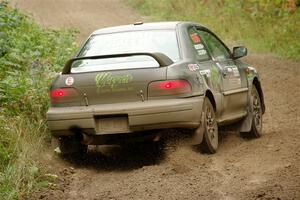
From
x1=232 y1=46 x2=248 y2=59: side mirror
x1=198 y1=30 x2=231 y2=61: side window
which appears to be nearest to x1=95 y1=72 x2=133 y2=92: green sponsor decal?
x1=198 y1=30 x2=231 y2=61: side window

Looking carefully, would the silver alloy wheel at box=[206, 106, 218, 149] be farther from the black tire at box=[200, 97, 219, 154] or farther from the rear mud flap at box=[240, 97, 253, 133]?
the rear mud flap at box=[240, 97, 253, 133]

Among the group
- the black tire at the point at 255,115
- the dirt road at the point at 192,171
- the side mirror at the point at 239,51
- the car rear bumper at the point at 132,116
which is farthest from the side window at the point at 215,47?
the car rear bumper at the point at 132,116

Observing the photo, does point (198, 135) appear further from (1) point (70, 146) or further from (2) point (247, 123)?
(2) point (247, 123)

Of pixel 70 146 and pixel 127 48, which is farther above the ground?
pixel 127 48

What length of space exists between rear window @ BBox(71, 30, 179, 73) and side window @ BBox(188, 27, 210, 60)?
30 centimetres

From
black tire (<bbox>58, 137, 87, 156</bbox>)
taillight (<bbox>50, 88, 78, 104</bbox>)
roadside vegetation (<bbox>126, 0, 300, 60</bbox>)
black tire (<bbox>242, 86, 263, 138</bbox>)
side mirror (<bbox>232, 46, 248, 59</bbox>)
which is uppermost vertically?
taillight (<bbox>50, 88, 78, 104</bbox>)

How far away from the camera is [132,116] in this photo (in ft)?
23.8

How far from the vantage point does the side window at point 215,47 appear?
8.88m

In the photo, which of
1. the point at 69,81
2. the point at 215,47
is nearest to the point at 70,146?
the point at 69,81

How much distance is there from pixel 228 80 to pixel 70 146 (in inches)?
85.1

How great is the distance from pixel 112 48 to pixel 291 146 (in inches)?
90.2

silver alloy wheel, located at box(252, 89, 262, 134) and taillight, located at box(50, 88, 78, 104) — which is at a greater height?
taillight, located at box(50, 88, 78, 104)

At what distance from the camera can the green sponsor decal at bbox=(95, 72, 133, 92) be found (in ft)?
24.1

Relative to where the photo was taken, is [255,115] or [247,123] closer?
[247,123]
